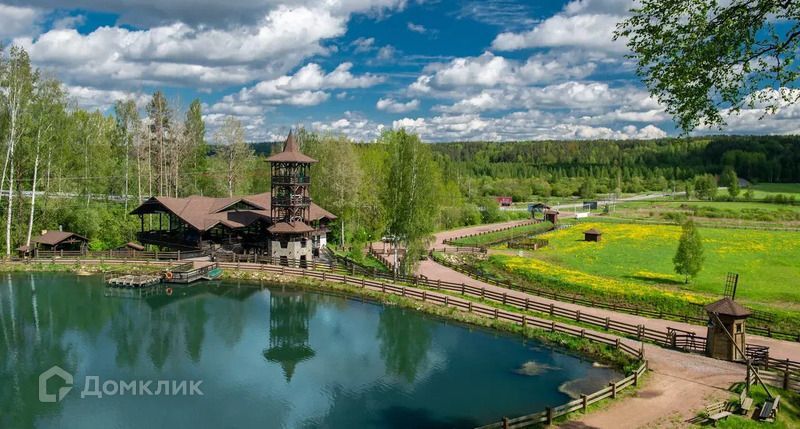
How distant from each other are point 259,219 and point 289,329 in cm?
2219

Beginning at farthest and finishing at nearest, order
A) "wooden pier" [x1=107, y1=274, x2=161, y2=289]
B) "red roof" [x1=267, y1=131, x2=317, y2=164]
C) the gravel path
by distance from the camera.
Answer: "red roof" [x1=267, y1=131, x2=317, y2=164] < "wooden pier" [x1=107, y1=274, x2=161, y2=289] < the gravel path

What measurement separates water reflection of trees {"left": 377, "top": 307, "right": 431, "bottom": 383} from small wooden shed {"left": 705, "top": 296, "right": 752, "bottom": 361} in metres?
14.9

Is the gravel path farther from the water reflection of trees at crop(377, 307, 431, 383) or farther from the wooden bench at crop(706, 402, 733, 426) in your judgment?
the water reflection of trees at crop(377, 307, 431, 383)

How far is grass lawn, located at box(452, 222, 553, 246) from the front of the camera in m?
75.2

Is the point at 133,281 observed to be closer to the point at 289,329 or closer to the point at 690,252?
the point at 289,329

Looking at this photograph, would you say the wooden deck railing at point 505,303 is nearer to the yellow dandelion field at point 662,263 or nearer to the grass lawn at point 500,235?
the yellow dandelion field at point 662,263

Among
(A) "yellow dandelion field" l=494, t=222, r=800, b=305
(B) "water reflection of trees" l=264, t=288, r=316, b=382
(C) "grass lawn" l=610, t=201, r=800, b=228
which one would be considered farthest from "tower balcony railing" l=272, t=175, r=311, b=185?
(C) "grass lawn" l=610, t=201, r=800, b=228

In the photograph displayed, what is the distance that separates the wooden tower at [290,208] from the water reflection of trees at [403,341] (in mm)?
14760

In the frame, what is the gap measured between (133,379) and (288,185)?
27.6 m

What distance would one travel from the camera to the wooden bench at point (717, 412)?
65.8 ft

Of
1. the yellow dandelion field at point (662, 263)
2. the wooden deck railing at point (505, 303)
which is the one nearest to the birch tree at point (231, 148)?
the wooden deck railing at point (505, 303)

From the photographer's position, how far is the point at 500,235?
8262 centimetres

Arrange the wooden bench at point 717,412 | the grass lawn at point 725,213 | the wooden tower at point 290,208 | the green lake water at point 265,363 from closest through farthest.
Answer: the wooden bench at point 717,412 → the green lake water at point 265,363 → the wooden tower at point 290,208 → the grass lawn at point 725,213

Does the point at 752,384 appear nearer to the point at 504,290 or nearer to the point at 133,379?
the point at 504,290
